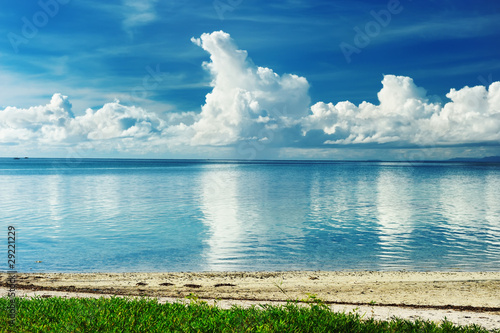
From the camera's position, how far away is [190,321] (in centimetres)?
875

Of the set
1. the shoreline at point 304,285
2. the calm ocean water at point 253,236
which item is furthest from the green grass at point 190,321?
the calm ocean water at point 253,236

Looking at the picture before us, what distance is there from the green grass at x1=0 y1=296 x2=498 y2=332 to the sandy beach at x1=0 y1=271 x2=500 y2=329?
293 centimetres

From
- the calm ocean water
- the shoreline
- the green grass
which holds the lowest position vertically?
the calm ocean water

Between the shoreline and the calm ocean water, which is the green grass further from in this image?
the calm ocean water

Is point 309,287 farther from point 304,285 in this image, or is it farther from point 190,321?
point 190,321

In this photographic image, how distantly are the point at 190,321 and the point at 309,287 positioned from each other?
8.81 m

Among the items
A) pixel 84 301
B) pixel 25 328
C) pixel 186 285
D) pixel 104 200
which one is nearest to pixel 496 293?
pixel 186 285

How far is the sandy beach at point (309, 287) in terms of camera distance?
13.3m

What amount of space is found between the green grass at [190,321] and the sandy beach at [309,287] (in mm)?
2931

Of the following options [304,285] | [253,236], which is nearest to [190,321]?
[304,285]

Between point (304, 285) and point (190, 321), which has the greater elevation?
point (190, 321)

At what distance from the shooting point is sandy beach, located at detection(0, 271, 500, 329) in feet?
43.7

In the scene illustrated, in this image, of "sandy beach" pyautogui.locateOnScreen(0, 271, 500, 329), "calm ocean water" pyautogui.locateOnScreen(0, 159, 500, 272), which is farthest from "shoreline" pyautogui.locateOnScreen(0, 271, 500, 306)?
"calm ocean water" pyautogui.locateOnScreen(0, 159, 500, 272)

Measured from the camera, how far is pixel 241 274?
1894cm
